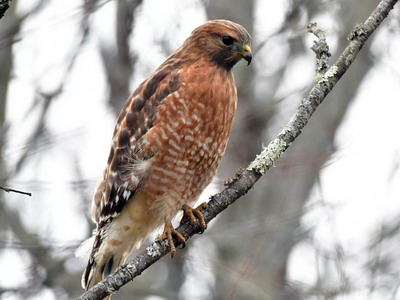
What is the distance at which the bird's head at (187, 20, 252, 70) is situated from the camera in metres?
6.05

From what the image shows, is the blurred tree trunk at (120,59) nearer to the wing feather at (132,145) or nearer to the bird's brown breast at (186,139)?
the wing feather at (132,145)

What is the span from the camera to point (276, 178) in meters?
9.72

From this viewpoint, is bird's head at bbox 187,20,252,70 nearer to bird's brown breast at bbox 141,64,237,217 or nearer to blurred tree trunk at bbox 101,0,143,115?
bird's brown breast at bbox 141,64,237,217

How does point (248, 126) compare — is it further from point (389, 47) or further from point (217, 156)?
point (217, 156)

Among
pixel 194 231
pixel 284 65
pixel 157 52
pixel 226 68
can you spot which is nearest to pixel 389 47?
pixel 284 65

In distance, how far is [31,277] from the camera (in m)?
7.78

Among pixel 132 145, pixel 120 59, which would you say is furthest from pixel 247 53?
pixel 120 59

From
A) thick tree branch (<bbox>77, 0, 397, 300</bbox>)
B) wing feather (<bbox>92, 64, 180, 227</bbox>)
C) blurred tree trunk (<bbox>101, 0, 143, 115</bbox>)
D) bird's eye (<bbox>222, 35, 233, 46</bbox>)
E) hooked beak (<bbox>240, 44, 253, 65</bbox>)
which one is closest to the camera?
thick tree branch (<bbox>77, 0, 397, 300</bbox>)

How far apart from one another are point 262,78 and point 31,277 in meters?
4.43

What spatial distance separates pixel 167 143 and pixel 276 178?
4.21 meters

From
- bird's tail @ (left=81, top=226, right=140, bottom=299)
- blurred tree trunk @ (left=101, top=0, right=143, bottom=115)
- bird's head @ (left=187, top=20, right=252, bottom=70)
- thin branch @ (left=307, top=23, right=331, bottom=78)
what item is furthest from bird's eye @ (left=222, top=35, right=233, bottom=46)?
blurred tree trunk @ (left=101, top=0, right=143, bottom=115)

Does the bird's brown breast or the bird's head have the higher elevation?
the bird's head

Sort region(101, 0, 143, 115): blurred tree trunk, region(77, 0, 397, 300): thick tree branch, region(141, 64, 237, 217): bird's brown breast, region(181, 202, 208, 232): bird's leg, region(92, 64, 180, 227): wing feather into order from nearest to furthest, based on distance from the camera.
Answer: region(77, 0, 397, 300): thick tree branch → region(181, 202, 208, 232): bird's leg → region(141, 64, 237, 217): bird's brown breast → region(92, 64, 180, 227): wing feather → region(101, 0, 143, 115): blurred tree trunk

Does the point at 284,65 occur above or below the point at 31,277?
above
